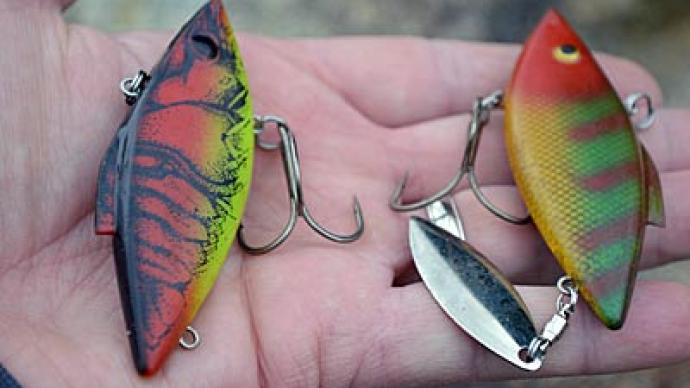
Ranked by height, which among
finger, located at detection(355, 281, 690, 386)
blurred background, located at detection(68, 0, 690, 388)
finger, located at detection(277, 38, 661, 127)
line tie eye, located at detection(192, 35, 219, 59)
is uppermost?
line tie eye, located at detection(192, 35, 219, 59)

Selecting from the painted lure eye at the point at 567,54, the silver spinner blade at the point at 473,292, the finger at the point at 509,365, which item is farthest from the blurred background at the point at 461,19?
the finger at the point at 509,365

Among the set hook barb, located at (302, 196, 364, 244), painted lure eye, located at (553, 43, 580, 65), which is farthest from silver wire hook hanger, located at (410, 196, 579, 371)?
painted lure eye, located at (553, 43, 580, 65)

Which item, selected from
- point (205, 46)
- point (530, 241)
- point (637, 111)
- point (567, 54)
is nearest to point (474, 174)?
point (530, 241)

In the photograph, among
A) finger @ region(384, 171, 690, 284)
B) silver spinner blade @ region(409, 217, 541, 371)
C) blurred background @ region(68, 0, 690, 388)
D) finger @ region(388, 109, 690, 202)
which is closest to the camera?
silver spinner blade @ region(409, 217, 541, 371)

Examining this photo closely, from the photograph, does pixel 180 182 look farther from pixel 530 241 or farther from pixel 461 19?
pixel 461 19

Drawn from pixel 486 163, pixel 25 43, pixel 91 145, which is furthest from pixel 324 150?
pixel 25 43

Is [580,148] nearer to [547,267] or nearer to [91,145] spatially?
[547,267]

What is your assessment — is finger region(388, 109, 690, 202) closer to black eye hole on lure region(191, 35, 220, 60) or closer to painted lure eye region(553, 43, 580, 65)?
painted lure eye region(553, 43, 580, 65)

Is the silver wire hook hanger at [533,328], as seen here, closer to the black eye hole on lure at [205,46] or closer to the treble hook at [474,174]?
the treble hook at [474,174]
